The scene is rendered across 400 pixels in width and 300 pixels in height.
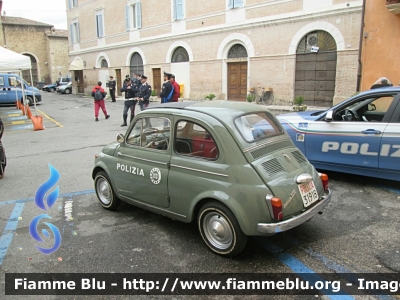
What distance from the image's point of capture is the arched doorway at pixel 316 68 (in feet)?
51.8

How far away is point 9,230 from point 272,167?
3431 mm

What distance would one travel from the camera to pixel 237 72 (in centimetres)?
1975

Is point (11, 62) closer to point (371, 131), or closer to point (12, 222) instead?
point (12, 222)

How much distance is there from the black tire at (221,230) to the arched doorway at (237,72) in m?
16.6

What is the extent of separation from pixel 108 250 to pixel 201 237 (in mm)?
1057

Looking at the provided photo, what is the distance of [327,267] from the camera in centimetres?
325

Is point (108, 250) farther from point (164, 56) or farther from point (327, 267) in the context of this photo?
point (164, 56)

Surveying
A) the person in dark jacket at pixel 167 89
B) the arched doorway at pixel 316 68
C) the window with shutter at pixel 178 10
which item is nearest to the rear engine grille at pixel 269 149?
the person in dark jacket at pixel 167 89

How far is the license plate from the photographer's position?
3458 mm

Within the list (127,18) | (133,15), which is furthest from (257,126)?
(127,18)

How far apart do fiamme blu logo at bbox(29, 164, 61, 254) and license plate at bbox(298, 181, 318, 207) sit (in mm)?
2809

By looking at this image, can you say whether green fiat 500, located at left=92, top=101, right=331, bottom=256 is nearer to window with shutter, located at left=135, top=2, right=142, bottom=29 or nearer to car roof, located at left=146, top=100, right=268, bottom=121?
car roof, located at left=146, top=100, right=268, bottom=121

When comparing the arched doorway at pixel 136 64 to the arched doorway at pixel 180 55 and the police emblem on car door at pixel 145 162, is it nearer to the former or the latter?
the arched doorway at pixel 180 55

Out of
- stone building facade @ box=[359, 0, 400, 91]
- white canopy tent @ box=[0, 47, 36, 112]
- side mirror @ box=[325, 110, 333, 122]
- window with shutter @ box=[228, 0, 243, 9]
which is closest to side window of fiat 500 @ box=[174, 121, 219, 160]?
side mirror @ box=[325, 110, 333, 122]
